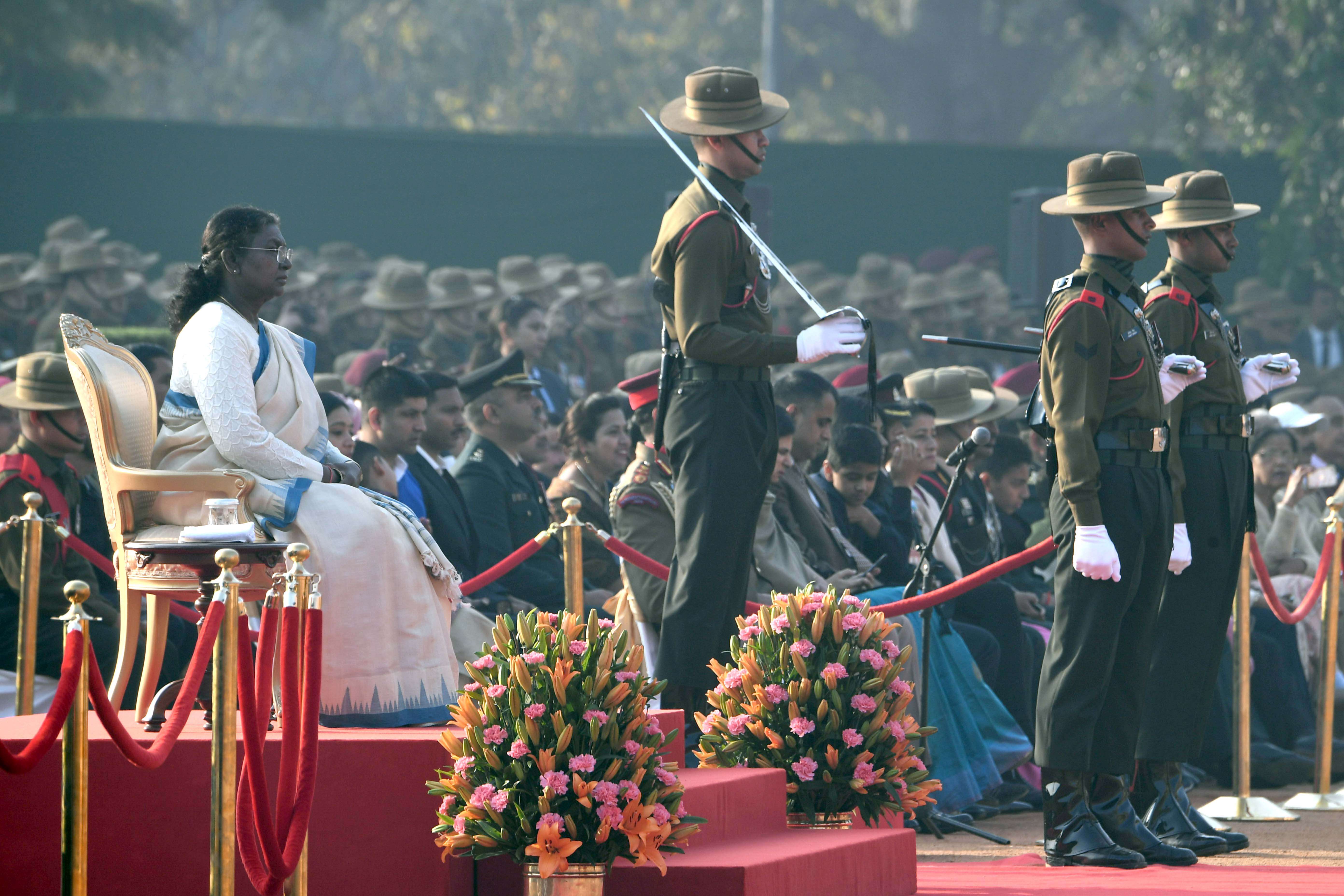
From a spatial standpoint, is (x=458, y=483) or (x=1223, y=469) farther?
(x=458, y=483)

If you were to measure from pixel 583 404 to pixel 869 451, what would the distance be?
4.61 feet

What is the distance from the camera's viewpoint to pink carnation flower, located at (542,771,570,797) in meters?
4.64

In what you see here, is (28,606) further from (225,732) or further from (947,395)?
(947,395)

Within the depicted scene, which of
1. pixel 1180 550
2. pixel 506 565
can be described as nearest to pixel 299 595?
pixel 506 565

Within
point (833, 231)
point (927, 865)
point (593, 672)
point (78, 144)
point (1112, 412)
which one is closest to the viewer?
point (593, 672)

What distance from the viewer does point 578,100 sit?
40562 mm

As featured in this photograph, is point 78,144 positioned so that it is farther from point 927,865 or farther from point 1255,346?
point 927,865

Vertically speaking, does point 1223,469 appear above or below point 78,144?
below

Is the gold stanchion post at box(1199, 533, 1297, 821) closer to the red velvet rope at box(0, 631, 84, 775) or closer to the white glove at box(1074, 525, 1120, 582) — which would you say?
the white glove at box(1074, 525, 1120, 582)

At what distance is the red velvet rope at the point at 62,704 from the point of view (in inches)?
155

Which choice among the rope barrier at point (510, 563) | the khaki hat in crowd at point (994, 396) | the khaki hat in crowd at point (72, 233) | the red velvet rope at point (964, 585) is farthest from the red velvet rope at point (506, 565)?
the khaki hat in crowd at point (72, 233)

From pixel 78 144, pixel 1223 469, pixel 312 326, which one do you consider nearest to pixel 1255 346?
pixel 312 326

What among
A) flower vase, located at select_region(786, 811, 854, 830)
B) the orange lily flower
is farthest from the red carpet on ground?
the orange lily flower

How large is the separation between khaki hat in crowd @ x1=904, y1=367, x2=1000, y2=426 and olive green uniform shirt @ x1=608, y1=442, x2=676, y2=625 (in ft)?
10.7
